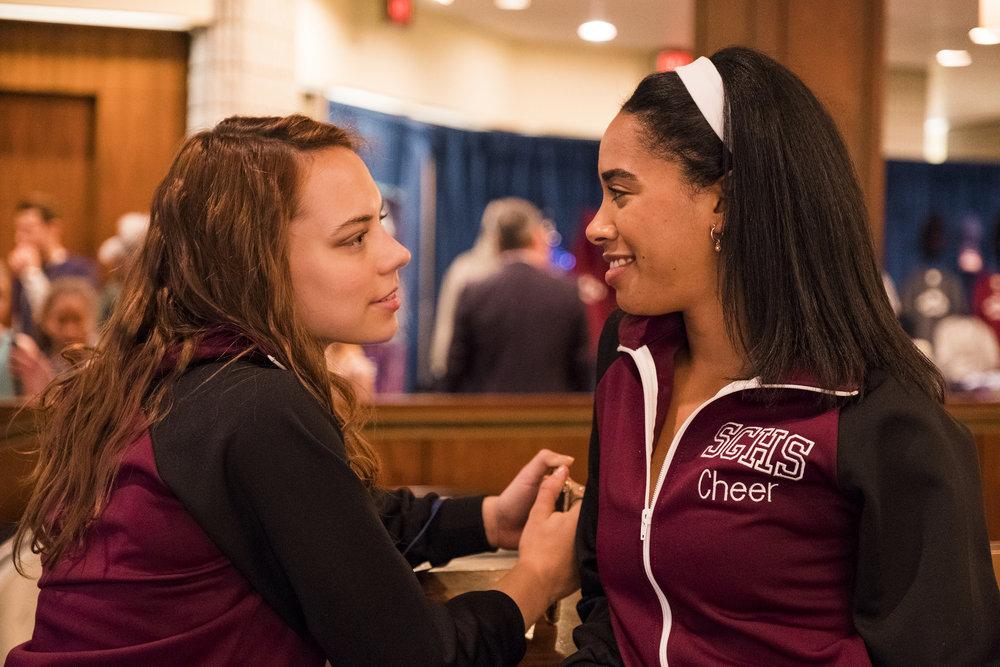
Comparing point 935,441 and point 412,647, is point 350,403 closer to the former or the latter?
point 412,647

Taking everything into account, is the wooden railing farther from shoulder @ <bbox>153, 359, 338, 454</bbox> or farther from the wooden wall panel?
the wooden wall panel

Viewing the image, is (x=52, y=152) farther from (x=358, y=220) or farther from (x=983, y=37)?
(x=983, y=37)

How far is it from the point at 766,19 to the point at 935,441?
5.06ft

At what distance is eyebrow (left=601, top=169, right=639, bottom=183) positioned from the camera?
136 cm

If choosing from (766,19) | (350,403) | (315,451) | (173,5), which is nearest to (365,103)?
(173,5)

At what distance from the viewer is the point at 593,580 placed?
57.1 inches

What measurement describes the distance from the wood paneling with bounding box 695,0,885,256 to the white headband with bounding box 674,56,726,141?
120cm

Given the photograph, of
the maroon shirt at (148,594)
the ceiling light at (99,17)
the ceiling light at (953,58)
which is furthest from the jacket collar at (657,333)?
the ceiling light at (953,58)

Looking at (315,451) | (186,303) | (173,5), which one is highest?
(173,5)

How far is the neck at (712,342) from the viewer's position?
55.0 inches

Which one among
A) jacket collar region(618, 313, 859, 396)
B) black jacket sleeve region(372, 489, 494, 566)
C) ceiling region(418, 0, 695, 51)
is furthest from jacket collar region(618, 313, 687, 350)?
ceiling region(418, 0, 695, 51)

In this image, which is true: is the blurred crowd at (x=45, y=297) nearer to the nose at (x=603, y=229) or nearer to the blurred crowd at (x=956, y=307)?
the nose at (x=603, y=229)

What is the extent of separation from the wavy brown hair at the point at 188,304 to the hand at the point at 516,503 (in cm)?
35

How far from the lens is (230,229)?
131cm
